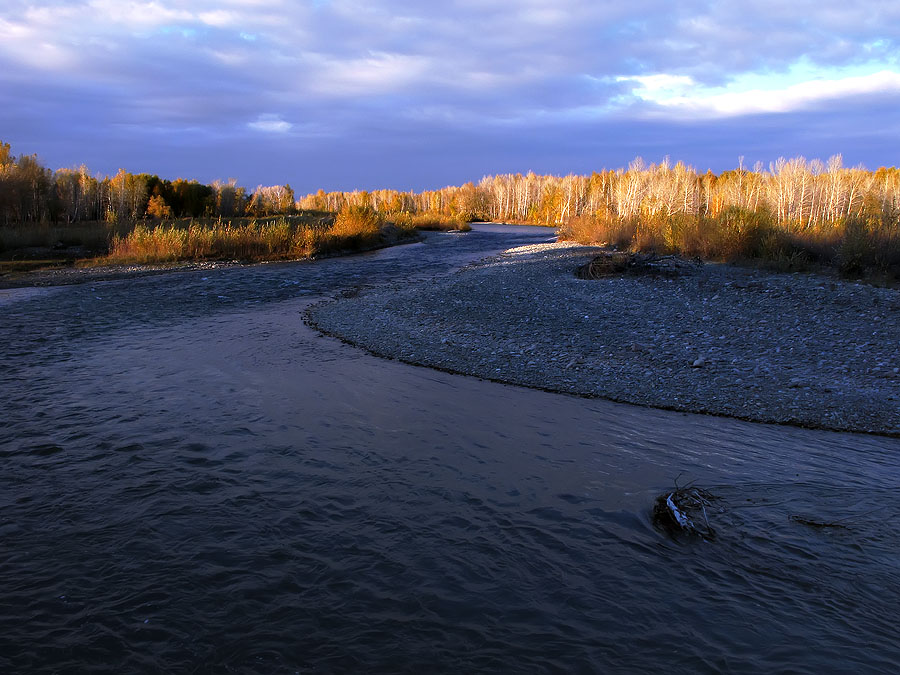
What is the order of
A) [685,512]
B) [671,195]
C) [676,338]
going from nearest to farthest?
[685,512] < [676,338] < [671,195]

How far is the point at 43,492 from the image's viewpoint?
18.2ft

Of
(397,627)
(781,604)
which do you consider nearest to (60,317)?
(397,627)

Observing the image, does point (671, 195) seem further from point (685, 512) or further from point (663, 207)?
point (685, 512)

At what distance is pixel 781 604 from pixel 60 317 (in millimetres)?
16717

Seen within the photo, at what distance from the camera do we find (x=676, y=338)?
1102 centimetres

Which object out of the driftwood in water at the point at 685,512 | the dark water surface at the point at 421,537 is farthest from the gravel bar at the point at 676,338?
the driftwood in water at the point at 685,512

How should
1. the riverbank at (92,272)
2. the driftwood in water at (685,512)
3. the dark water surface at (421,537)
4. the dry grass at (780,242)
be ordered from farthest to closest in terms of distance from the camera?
the riverbank at (92,272), the dry grass at (780,242), the driftwood in water at (685,512), the dark water surface at (421,537)

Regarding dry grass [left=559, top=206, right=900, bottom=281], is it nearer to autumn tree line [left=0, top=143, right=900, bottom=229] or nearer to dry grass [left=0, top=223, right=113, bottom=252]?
autumn tree line [left=0, top=143, right=900, bottom=229]

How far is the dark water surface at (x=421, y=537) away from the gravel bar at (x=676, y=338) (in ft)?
2.57

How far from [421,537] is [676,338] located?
7.83 m

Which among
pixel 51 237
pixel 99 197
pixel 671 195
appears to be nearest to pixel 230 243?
pixel 51 237

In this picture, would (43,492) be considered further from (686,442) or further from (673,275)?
(673,275)

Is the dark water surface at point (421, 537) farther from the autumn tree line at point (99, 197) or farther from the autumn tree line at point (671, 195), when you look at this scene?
the autumn tree line at point (99, 197)

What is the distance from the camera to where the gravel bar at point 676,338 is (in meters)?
8.27
